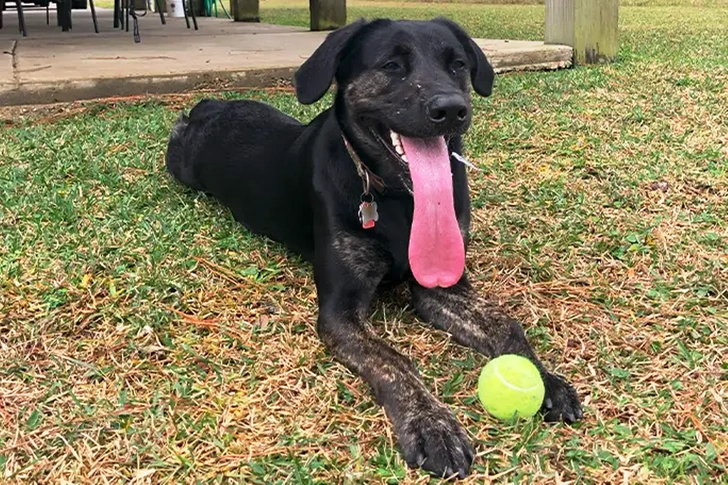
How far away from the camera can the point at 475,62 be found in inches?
122

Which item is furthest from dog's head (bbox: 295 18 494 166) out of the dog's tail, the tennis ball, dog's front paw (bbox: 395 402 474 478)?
the dog's tail

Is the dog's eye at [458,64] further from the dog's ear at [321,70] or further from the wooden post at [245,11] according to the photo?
the wooden post at [245,11]

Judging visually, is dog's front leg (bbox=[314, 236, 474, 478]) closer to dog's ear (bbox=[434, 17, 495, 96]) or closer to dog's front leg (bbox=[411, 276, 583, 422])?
dog's front leg (bbox=[411, 276, 583, 422])

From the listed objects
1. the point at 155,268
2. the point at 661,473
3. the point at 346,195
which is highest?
the point at 346,195

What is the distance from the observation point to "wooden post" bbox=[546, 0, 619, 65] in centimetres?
730

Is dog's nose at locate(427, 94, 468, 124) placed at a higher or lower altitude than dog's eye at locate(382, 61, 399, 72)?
lower

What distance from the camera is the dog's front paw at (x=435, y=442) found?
1869 millimetres

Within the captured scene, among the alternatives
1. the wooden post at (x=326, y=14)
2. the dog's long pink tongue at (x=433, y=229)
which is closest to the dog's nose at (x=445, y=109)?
the dog's long pink tongue at (x=433, y=229)

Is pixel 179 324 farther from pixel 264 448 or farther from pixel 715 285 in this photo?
pixel 715 285

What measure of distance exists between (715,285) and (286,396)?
1771mm

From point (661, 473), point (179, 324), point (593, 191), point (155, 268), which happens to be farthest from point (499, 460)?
point (593, 191)

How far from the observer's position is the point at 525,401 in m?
2.02

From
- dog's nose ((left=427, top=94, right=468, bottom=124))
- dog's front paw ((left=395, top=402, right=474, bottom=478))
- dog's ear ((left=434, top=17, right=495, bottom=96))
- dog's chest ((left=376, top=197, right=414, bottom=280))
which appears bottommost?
dog's front paw ((left=395, top=402, right=474, bottom=478))

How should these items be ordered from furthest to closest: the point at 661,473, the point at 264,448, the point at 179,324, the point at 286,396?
the point at 179,324, the point at 286,396, the point at 264,448, the point at 661,473
